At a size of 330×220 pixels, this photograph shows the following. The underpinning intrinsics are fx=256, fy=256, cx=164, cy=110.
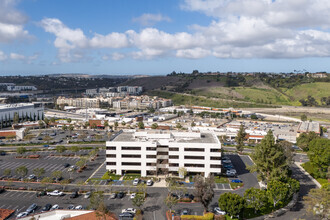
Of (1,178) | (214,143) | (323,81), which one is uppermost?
(323,81)

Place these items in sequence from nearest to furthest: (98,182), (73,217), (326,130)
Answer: (73,217)
(98,182)
(326,130)

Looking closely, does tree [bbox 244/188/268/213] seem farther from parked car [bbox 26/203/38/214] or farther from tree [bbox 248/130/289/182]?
parked car [bbox 26/203/38/214]

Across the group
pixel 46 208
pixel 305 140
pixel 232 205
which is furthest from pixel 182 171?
pixel 305 140

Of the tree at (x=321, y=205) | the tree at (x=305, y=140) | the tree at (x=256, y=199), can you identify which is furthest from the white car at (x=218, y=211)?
the tree at (x=305, y=140)

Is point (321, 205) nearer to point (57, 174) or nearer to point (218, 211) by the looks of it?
point (218, 211)

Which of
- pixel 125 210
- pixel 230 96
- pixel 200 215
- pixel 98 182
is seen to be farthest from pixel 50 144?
pixel 230 96

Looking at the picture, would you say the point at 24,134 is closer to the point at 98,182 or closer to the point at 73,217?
the point at 98,182
